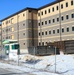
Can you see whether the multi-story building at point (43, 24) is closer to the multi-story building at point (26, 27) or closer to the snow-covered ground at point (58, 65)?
the multi-story building at point (26, 27)

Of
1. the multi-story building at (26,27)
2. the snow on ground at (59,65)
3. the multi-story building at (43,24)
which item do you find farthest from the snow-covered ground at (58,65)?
the multi-story building at (26,27)

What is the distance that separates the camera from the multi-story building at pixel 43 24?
209 ft

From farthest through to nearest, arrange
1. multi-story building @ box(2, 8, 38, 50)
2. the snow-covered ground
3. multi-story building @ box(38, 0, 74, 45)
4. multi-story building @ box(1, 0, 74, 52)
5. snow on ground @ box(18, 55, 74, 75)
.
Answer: multi-story building @ box(2, 8, 38, 50)
multi-story building @ box(1, 0, 74, 52)
multi-story building @ box(38, 0, 74, 45)
snow on ground @ box(18, 55, 74, 75)
the snow-covered ground

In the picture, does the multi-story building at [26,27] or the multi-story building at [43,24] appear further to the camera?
the multi-story building at [26,27]

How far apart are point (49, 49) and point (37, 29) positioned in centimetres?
4108

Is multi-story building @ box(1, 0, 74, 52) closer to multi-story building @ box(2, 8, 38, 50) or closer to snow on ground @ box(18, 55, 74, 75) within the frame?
multi-story building @ box(2, 8, 38, 50)

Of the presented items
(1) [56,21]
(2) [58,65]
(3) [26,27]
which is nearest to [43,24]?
(3) [26,27]

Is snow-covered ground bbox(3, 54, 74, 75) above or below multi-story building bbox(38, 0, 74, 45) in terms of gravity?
below

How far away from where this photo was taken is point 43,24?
250ft

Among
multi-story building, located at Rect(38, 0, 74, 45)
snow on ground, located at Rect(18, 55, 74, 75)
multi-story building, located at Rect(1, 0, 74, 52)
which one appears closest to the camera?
snow on ground, located at Rect(18, 55, 74, 75)

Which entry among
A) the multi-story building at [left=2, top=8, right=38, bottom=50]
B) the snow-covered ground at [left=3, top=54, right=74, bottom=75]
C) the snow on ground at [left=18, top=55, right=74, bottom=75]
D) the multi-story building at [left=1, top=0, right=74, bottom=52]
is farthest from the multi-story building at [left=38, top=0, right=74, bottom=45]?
the snow on ground at [left=18, top=55, right=74, bottom=75]

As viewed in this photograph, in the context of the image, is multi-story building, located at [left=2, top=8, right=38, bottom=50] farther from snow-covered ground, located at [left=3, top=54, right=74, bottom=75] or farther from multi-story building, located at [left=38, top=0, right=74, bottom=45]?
snow-covered ground, located at [left=3, top=54, right=74, bottom=75]

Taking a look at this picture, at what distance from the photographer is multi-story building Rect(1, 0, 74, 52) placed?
209ft

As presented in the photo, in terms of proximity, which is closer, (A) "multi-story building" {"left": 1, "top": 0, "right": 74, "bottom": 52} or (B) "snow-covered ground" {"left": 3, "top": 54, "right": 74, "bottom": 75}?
(B) "snow-covered ground" {"left": 3, "top": 54, "right": 74, "bottom": 75}
